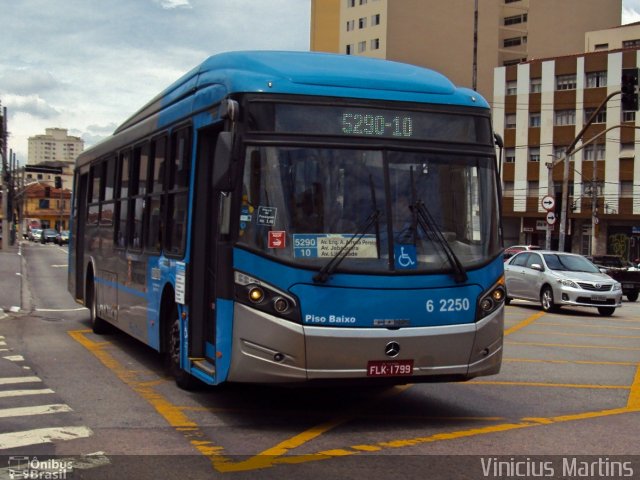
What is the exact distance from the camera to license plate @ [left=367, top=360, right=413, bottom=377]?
24.1 ft

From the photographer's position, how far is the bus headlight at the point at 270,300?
23.5 ft

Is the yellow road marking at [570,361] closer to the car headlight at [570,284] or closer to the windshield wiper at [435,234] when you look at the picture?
the windshield wiper at [435,234]

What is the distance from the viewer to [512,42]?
9281 centimetres

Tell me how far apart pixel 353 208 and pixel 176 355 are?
2.98m

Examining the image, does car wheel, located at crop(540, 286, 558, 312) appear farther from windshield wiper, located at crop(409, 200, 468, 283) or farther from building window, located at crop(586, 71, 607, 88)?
building window, located at crop(586, 71, 607, 88)

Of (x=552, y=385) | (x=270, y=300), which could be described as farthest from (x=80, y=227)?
(x=270, y=300)

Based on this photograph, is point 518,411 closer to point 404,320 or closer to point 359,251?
point 404,320

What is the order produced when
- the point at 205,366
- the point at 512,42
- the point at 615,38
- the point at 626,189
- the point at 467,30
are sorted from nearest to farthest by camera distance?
the point at 205,366
the point at 626,189
the point at 615,38
the point at 467,30
the point at 512,42

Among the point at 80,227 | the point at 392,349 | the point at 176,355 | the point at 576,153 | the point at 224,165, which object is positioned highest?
the point at 576,153

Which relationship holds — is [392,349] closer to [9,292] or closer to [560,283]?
[560,283]

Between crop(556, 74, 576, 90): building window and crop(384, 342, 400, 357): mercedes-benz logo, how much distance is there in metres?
66.0

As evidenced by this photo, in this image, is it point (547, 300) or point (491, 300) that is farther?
point (547, 300)

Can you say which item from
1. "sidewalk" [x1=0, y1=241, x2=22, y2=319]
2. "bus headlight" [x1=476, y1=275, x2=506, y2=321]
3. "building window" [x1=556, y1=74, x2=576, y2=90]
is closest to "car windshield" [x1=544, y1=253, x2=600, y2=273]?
Result: "sidewalk" [x1=0, y1=241, x2=22, y2=319]

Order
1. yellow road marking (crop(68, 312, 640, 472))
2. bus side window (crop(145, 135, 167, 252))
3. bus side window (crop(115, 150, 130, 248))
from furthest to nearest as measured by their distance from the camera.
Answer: bus side window (crop(115, 150, 130, 248)), bus side window (crop(145, 135, 167, 252)), yellow road marking (crop(68, 312, 640, 472))
